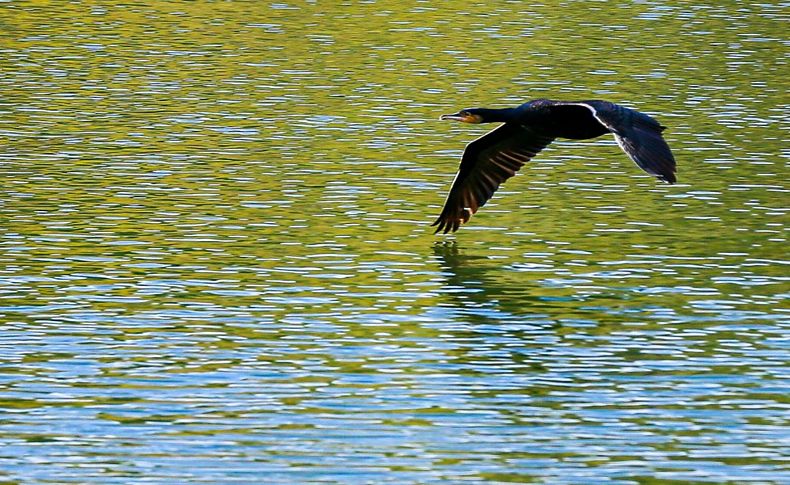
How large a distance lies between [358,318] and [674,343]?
2.70m

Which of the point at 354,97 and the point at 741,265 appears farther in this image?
the point at 354,97

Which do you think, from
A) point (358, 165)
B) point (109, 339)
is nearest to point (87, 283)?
point (109, 339)

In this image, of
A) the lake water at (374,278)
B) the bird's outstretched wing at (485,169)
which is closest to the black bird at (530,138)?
the bird's outstretched wing at (485,169)

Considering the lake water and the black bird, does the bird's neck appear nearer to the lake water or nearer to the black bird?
the black bird

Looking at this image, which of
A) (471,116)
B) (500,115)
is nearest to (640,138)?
(500,115)

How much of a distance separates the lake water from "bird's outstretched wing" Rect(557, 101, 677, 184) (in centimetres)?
125

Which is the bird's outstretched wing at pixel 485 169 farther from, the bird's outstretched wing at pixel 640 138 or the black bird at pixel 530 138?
the bird's outstretched wing at pixel 640 138

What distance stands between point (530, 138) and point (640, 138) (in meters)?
3.31

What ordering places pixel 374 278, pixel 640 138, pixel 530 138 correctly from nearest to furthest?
pixel 640 138, pixel 374 278, pixel 530 138

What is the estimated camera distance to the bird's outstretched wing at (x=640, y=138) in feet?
54.1

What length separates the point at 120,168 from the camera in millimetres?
24078

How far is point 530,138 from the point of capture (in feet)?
66.3

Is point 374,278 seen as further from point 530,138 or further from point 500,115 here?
point 530,138

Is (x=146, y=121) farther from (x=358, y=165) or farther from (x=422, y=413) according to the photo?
(x=422, y=413)
